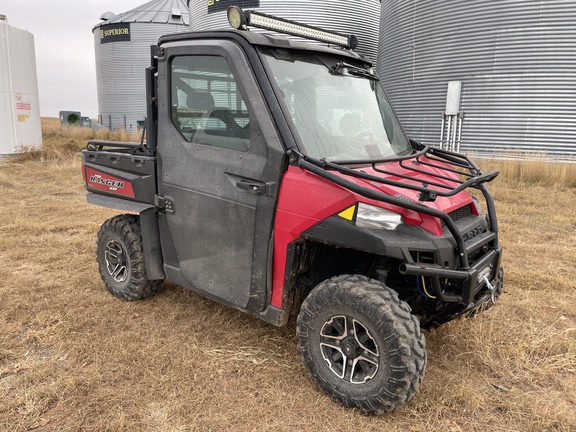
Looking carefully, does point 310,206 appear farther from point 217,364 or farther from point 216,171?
point 217,364

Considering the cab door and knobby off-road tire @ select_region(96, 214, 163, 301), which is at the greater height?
the cab door

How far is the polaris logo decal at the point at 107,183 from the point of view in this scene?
153 inches

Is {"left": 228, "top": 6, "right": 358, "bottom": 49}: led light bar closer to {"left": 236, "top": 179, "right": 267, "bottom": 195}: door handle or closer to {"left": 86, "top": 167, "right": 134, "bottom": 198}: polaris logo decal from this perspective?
{"left": 236, "top": 179, "right": 267, "bottom": 195}: door handle

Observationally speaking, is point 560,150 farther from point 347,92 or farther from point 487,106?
point 347,92

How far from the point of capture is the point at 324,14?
54.9 feet

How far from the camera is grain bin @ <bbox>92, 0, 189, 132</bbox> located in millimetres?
30625

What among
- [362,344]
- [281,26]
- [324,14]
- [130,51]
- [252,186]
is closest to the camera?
[362,344]

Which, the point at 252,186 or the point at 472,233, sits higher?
the point at 252,186

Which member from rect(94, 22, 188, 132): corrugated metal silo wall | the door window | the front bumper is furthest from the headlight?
rect(94, 22, 188, 132): corrugated metal silo wall

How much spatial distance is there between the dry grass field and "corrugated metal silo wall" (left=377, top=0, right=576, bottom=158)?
7.87 m

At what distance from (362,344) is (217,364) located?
3.49 feet

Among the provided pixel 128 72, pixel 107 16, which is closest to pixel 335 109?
pixel 128 72

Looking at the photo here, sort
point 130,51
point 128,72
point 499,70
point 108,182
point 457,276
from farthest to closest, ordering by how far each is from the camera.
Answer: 1. point 128,72
2. point 130,51
3. point 499,70
4. point 108,182
5. point 457,276

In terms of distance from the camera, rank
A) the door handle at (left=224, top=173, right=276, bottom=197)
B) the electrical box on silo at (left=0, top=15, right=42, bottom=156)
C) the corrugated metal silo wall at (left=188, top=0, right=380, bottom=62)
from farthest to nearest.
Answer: the corrugated metal silo wall at (left=188, top=0, right=380, bottom=62) < the electrical box on silo at (left=0, top=15, right=42, bottom=156) < the door handle at (left=224, top=173, right=276, bottom=197)
